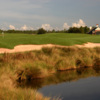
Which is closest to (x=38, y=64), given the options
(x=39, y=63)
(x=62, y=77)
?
(x=39, y=63)

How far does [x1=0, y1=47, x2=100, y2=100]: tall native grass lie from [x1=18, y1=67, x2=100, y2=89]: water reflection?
0.47 metres

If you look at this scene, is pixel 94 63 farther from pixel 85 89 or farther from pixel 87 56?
pixel 85 89

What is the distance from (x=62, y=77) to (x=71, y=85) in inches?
65.1

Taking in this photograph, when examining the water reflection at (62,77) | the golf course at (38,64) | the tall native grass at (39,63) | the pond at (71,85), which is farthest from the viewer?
the water reflection at (62,77)

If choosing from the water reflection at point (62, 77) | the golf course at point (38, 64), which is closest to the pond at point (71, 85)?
the water reflection at point (62, 77)

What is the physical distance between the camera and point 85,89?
9602mm

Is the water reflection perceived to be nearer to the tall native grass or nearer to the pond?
the pond

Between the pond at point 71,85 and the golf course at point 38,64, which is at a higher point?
the golf course at point 38,64

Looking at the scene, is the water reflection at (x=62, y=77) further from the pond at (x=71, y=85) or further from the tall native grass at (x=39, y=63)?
the tall native grass at (x=39, y=63)

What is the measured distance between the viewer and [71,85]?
34.0 ft

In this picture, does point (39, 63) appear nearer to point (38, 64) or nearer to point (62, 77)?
point (38, 64)

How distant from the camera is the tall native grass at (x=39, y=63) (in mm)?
10096

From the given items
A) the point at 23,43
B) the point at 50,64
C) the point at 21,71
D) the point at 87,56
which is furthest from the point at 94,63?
the point at 23,43

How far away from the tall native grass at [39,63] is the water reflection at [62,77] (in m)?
0.47
